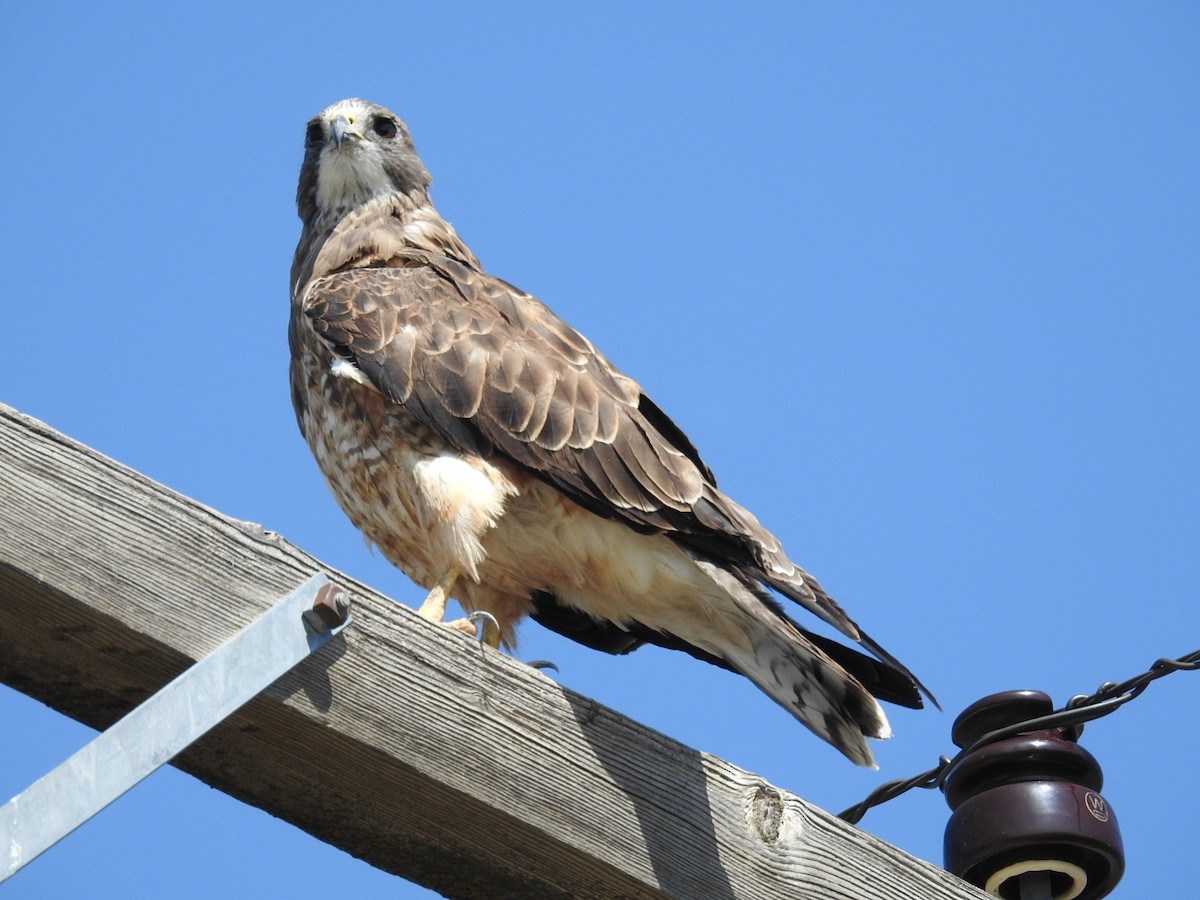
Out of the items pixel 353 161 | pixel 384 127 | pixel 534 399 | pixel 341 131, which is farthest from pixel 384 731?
pixel 384 127

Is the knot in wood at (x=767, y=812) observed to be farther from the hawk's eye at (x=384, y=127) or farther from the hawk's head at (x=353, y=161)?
the hawk's eye at (x=384, y=127)

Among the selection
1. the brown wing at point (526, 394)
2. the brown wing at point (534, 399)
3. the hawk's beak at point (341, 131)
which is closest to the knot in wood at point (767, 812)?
the brown wing at point (534, 399)

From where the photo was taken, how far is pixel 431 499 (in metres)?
4.45

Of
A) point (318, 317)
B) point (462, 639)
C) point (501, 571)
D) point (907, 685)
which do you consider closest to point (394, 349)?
point (318, 317)

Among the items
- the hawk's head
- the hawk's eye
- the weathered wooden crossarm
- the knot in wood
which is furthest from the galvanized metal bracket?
the hawk's eye

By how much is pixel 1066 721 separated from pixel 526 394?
1944 millimetres

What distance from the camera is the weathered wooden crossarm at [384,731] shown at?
2.41 m

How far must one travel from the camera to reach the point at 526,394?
4.67 m

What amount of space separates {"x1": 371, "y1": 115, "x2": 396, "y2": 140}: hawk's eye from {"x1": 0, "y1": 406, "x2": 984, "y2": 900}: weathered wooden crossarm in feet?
12.9

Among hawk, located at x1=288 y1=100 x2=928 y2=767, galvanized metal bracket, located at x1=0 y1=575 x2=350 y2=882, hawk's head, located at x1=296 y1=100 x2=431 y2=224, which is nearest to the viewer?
galvanized metal bracket, located at x1=0 y1=575 x2=350 y2=882

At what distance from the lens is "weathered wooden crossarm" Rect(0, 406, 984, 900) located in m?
2.41

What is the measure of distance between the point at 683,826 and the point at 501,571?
6.77 ft

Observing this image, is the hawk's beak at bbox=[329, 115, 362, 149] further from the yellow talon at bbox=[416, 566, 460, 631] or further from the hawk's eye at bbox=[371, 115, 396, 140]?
the yellow talon at bbox=[416, 566, 460, 631]

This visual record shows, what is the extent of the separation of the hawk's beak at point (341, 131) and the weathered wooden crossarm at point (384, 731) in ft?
12.3
